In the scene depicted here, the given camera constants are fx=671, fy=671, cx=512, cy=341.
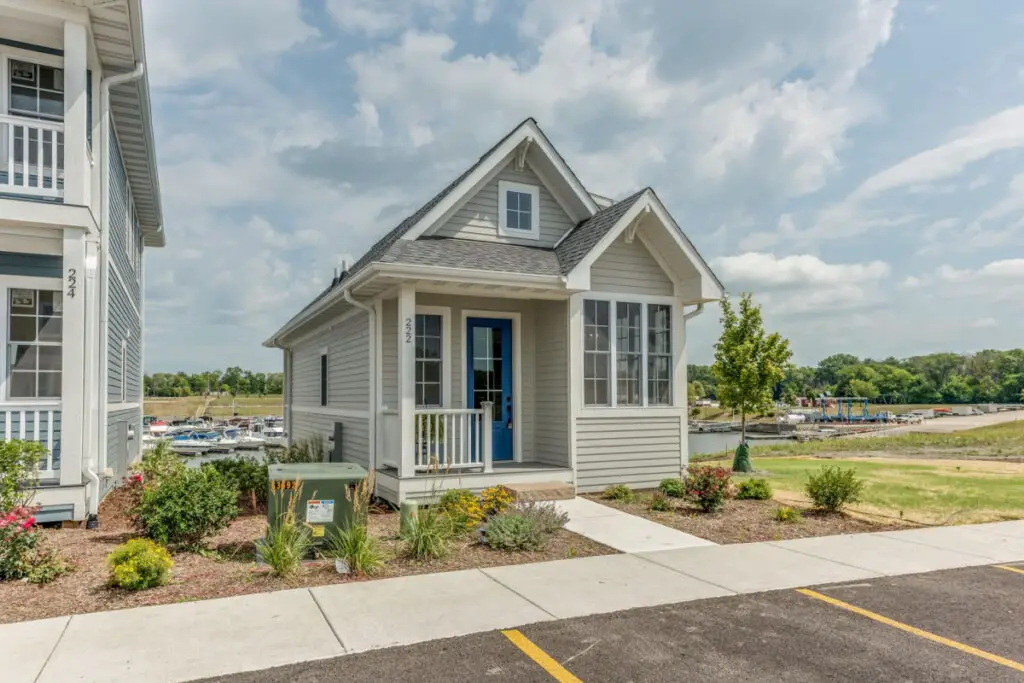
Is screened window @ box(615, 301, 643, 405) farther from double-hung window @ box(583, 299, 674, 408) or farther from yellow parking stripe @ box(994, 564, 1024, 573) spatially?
yellow parking stripe @ box(994, 564, 1024, 573)

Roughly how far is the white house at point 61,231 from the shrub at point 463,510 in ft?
14.2

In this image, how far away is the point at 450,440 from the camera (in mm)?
10492

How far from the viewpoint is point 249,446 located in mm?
41156

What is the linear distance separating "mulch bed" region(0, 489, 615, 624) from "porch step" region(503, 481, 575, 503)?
1291 mm

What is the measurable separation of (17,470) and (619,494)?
25.6ft

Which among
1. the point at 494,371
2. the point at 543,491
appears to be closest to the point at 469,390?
the point at 494,371

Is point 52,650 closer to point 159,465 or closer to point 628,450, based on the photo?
point 159,465

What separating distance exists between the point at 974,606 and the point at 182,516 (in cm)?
745

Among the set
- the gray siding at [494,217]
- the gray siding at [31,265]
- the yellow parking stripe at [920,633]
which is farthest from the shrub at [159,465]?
the yellow parking stripe at [920,633]

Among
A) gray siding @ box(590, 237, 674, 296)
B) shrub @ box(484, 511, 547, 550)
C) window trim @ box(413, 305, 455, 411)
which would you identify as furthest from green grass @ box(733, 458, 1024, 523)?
window trim @ box(413, 305, 455, 411)

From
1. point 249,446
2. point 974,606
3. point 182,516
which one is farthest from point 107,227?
point 249,446

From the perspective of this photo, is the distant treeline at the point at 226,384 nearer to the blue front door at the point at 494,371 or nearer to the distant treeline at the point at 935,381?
Result: the distant treeline at the point at 935,381

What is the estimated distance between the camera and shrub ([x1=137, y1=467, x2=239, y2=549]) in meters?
6.87

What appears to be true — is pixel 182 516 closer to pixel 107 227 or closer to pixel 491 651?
pixel 491 651
